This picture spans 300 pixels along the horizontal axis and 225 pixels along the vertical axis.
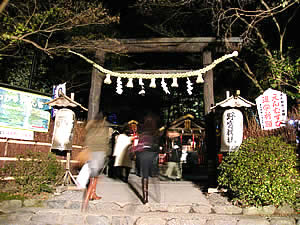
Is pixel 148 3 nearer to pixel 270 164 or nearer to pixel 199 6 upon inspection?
pixel 199 6

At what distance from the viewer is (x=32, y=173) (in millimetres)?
5898

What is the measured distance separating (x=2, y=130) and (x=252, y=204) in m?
6.83

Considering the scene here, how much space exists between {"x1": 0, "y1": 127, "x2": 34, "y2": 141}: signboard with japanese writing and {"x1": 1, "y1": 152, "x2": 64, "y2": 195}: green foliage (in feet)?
2.31

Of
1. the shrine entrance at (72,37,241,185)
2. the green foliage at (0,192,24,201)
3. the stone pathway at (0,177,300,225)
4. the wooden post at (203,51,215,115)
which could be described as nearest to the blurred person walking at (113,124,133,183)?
the shrine entrance at (72,37,241,185)

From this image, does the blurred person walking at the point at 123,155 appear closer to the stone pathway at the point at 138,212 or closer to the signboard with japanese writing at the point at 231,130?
the stone pathway at the point at 138,212

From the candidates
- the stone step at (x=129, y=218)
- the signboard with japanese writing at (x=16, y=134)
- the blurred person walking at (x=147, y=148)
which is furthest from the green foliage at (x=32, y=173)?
the blurred person walking at (x=147, y=148)

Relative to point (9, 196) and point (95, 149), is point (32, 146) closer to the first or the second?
point (9, 196)

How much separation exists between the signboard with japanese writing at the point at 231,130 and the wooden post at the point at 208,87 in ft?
3.25

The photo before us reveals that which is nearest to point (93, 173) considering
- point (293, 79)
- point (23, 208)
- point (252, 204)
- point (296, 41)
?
point (23, 208)

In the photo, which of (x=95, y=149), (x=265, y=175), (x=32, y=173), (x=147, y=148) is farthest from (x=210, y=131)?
(x=32, y=173)

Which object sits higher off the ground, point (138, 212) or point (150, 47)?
point (150, 47)

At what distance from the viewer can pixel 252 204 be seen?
16.7 ft

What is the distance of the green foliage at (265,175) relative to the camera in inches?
193

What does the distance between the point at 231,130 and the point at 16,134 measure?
6283mm
